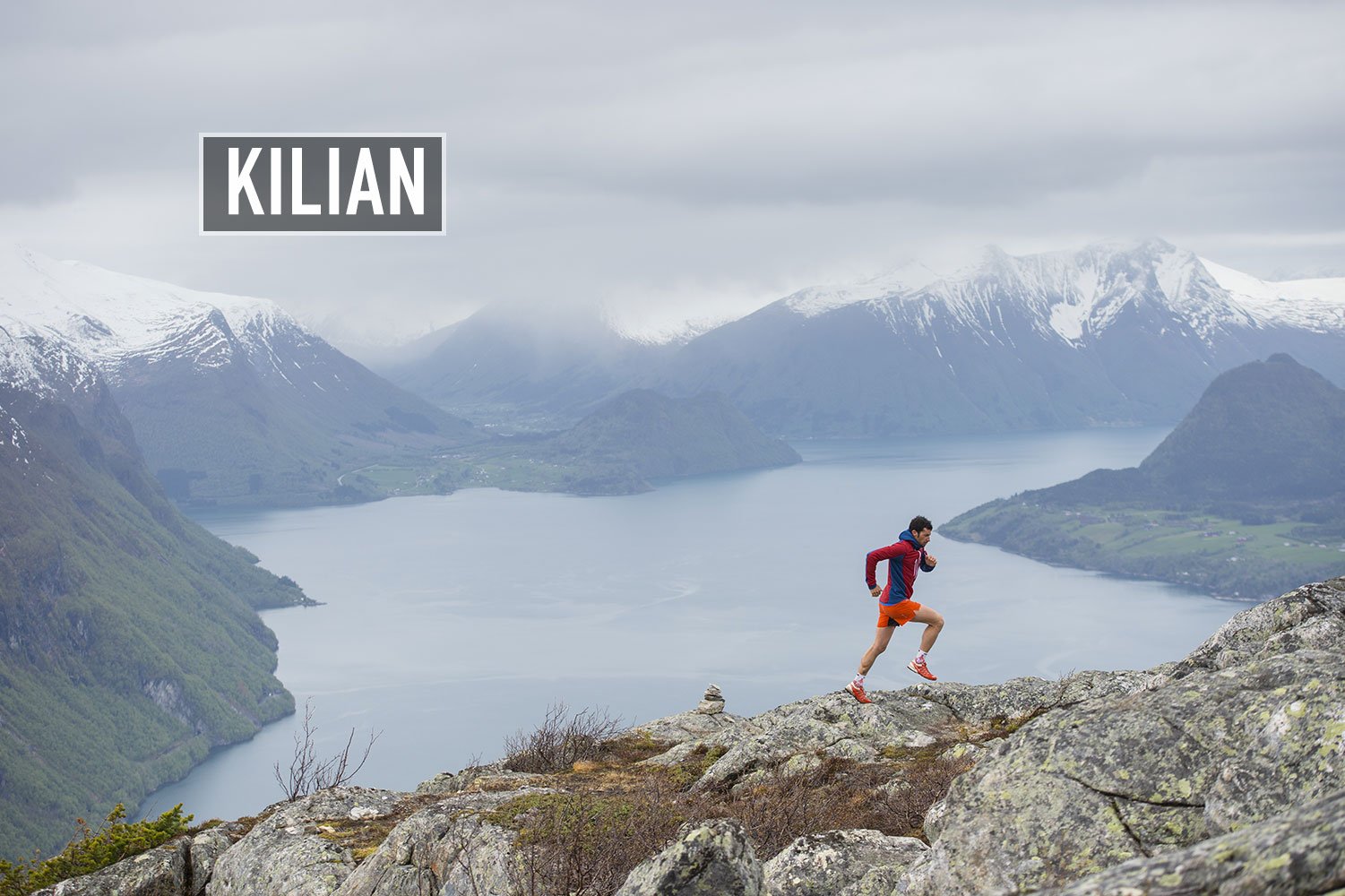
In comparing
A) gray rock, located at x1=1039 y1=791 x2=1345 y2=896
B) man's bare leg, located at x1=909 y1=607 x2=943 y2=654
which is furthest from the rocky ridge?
man's bare leg, located at x1=909 y1=607 x2=943 y2=654

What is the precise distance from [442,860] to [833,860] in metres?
4.93

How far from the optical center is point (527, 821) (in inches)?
519

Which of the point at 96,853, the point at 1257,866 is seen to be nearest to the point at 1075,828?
the point at 1257,866

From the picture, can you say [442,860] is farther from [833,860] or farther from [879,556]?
[879,556]

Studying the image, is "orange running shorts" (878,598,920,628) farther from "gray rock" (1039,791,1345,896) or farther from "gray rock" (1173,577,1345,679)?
"gray rock" (1039,791,1345,896)

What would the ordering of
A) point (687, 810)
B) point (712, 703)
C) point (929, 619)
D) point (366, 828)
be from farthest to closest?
A: point (712, 703), point (929, 619), point (366, 828), point (687, 810)

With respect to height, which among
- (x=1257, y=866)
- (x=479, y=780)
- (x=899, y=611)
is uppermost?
(x=1257, y=866)

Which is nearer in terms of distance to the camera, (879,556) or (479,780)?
(879,556)

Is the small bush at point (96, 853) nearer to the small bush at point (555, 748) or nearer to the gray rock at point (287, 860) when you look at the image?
the gray rock at point (287, 860)

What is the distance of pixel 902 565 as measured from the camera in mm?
18000

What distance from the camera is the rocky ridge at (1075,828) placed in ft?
18.0

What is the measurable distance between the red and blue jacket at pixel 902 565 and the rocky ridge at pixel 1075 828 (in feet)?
9.50

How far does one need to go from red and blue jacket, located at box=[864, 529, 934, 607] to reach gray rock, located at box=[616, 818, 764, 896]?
29.3ft

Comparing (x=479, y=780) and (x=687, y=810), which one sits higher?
(x=687, y=810)
